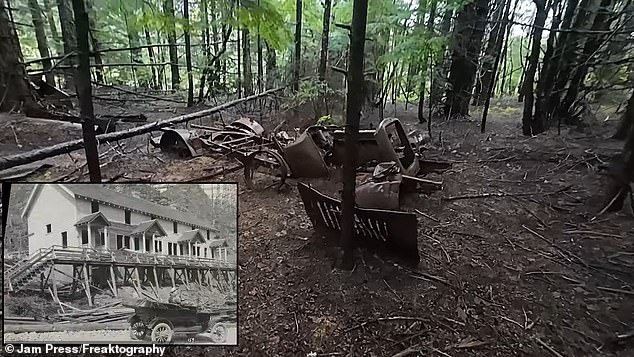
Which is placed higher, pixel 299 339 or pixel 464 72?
pixel 464 72

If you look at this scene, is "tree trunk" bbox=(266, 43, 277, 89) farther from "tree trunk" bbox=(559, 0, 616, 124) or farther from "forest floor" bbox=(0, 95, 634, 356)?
"tree trunk" bbox=(559, 0, 616, 124)

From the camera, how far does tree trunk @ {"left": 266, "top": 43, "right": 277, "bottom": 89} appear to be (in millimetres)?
9695

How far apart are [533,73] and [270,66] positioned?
20.2ft

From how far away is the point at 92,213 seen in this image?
5.62 feet

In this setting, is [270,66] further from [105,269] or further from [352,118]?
[105,269]

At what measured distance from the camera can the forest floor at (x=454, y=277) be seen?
2.19 m

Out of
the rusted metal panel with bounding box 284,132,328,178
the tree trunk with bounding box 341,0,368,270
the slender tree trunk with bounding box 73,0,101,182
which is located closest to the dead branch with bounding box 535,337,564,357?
the tree trunk with bounding box 341,0,368,270

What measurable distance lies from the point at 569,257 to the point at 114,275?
3231 mm

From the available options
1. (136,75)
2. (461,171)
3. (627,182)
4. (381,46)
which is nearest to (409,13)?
(381,46)

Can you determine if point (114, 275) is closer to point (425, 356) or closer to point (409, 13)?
point (425, 356)

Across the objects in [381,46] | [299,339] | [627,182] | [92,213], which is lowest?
[299,339]

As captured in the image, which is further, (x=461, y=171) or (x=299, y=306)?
(x=461, y=171)

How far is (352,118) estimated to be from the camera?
242cm

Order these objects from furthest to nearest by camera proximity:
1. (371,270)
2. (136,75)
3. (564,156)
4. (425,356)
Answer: (136,75), (564,156), (371,270), (425,356)
